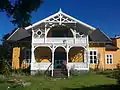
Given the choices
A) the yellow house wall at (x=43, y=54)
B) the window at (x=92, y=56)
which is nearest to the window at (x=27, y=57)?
the yellow house wall at (x=43, y=54)

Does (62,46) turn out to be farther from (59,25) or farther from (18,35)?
(18,35)

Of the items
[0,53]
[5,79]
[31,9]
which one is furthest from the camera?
[0,53]

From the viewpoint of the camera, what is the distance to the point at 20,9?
2034cm

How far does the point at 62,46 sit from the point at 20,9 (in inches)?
519

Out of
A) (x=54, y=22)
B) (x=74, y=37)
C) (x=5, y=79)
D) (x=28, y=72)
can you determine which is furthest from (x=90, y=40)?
(x=5, y=79)

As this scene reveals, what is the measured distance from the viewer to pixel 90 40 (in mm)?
36312

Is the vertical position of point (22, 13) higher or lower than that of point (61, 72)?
higher

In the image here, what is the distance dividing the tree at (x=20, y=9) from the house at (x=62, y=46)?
34.6 ft

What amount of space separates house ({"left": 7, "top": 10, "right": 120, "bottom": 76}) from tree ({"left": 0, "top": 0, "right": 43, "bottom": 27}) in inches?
416

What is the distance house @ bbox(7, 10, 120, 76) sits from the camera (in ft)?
107

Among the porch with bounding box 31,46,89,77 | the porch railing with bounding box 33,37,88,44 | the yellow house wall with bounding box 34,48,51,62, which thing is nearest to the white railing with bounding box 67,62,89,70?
the porch with bounding box 31,46,89,77

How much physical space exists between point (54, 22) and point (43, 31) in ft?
6.42

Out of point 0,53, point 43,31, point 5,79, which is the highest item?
point 43,31

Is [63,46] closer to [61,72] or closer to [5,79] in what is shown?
[61,72]
